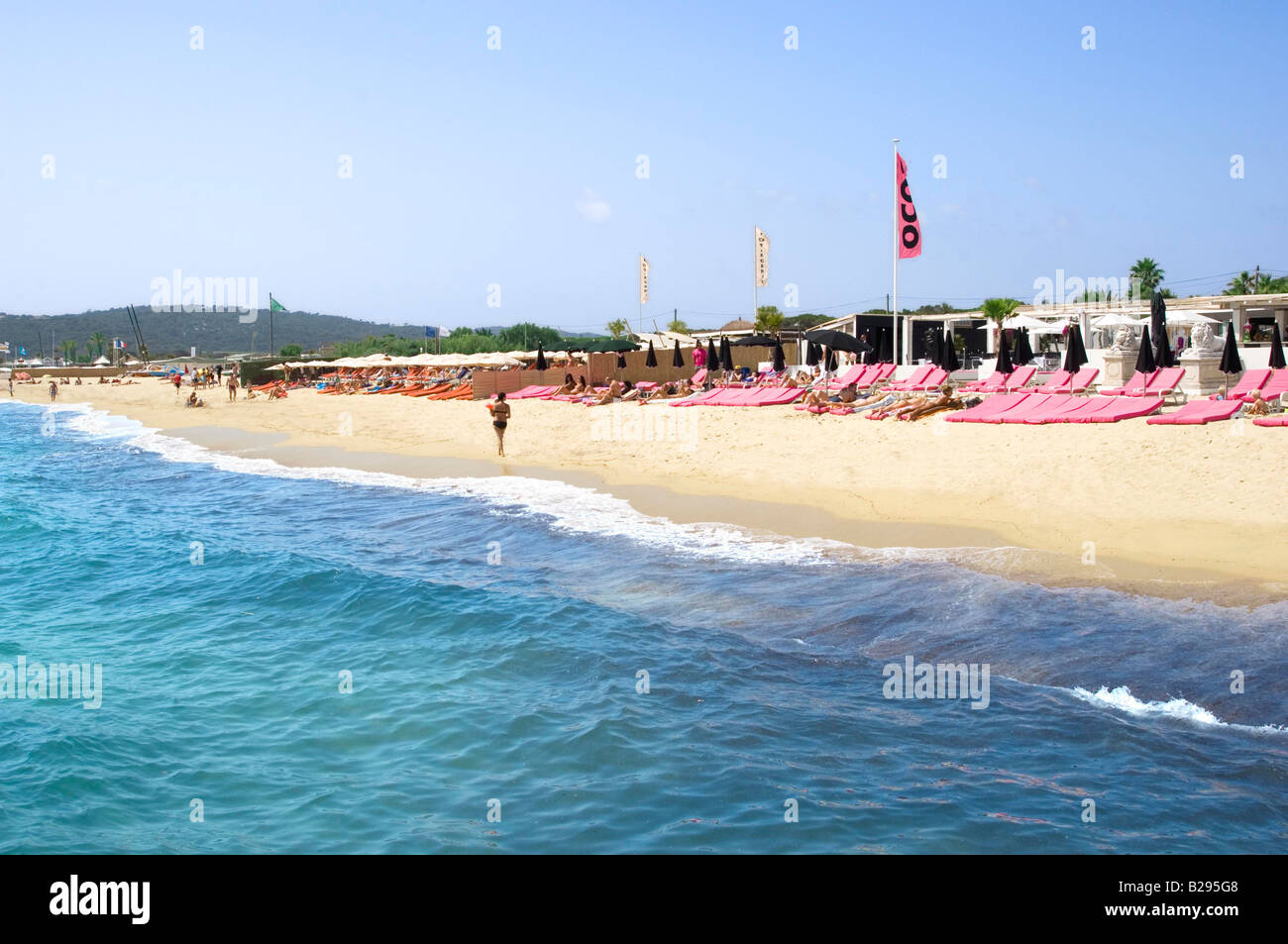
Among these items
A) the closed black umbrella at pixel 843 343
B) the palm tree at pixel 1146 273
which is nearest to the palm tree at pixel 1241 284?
the palm tree at pixel 1146 273

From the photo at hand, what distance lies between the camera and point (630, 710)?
6.57m

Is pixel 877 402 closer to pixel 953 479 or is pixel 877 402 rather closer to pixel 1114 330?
pixel 953 479

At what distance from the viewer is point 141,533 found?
1423 centimetres

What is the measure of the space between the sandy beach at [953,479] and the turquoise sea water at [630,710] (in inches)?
38.7

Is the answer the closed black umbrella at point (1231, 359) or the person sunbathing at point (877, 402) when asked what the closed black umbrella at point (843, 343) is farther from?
the closed black umbrella at point (1231, 359)

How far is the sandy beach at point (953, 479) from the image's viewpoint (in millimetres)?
9438

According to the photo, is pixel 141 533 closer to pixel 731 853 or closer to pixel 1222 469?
pixel 731 853

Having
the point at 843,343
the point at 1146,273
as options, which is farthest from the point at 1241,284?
the point at 843,343

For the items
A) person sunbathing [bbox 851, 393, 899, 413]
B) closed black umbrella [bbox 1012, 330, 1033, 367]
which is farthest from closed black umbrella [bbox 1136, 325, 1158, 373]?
person sunbathing [bbox 851, 393, 899, 413]

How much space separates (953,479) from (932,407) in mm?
5143

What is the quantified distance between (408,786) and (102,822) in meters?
Result: 1.68

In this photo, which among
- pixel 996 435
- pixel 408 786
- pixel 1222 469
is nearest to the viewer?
pixel 408 786
